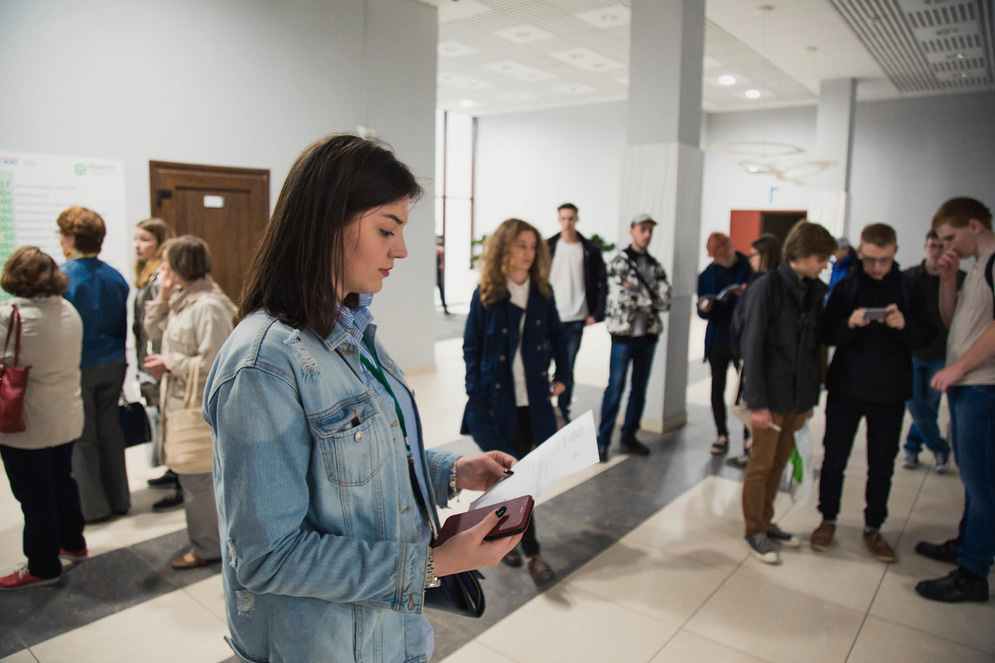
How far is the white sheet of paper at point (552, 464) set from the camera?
4.04 ft

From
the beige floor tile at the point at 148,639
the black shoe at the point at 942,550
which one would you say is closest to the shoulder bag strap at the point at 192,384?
the beige floor tile at the point at 148,639

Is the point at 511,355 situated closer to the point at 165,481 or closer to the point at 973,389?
the point at 973,389

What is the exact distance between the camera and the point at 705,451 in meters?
5.06

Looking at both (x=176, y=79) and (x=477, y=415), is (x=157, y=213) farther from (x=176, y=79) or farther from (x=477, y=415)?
(x=477, y=415)

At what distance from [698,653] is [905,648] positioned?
2.77 ft

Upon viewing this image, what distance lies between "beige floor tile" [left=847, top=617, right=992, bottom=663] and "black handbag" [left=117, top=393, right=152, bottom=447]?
3.68m

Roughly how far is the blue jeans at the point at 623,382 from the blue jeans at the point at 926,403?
5.74 feet

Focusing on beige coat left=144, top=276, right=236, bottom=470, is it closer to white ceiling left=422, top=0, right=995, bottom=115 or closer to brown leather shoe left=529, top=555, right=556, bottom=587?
brown leather shoe left=529, top=555, right=556, bottom=587

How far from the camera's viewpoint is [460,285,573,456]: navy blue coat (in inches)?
123

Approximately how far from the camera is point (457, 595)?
1333 millimetres

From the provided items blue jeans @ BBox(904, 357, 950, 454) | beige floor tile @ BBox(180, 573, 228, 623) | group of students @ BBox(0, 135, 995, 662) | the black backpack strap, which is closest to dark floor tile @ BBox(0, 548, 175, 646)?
beige floor tile @ BBox(180, 573, 228, 623)

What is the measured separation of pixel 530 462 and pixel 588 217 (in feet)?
45.5

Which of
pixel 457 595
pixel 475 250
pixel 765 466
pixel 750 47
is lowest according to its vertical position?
pixel 765 466

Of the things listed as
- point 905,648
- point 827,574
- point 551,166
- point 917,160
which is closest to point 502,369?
point 827,574
